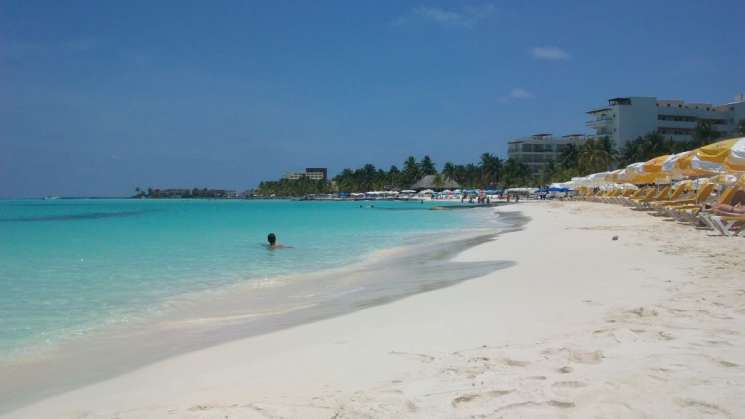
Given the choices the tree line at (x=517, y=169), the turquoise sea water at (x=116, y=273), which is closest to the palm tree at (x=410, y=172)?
the tree line at (x=517, y=169)

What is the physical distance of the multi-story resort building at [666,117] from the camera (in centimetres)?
7600

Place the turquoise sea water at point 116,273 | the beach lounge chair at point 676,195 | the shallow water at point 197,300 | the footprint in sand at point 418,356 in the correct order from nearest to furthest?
the footprint in sand at point 418,356, the shallow water at point 197,300, the turquoise sea water at point 116,273, the beach lounge chair at point 676,195

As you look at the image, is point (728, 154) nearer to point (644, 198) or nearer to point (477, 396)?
point (477, 396)

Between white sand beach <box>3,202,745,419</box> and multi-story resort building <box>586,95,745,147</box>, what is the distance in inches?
3061

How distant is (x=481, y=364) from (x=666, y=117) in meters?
84.6

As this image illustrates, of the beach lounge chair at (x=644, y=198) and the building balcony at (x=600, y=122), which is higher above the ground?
the building balcony at (x=600, y=122)

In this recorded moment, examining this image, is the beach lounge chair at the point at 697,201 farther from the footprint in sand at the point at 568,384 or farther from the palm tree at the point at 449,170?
the palm tree at the point at 449,170

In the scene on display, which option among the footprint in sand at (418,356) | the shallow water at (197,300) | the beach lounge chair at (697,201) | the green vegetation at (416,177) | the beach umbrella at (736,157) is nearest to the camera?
the footprint in sand at (418,356)

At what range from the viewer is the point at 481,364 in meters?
4.04

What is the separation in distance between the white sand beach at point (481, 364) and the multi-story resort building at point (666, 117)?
77.8 metres

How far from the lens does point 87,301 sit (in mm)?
8570

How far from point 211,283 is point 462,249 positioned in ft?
23.2

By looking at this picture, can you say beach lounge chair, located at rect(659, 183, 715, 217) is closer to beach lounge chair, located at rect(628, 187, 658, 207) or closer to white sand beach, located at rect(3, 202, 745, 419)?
beach lounge chair, located at rect(628, 187, 658, 207)

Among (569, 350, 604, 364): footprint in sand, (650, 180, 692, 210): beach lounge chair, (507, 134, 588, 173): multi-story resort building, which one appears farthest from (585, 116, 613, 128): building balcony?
(569, 350, 604, 364): footprint in sand
